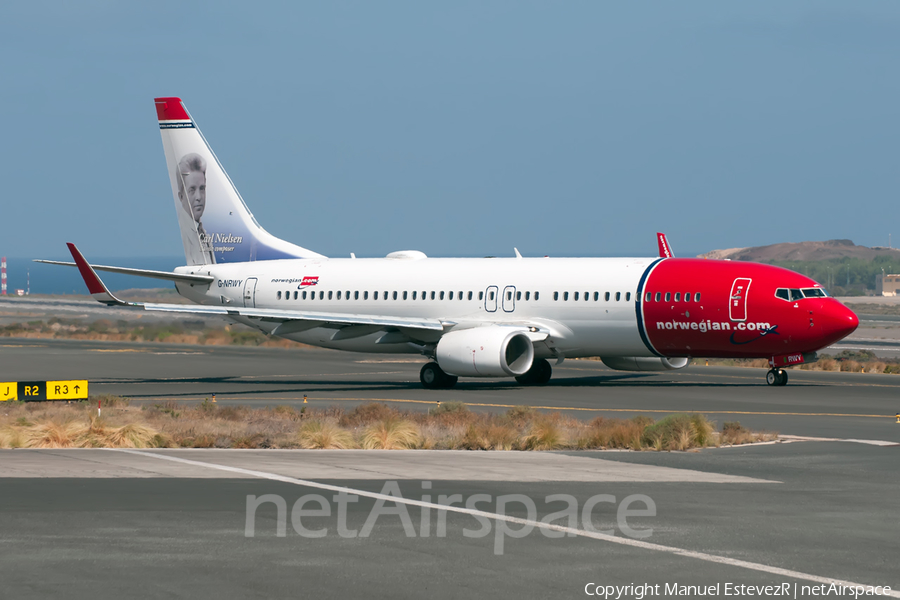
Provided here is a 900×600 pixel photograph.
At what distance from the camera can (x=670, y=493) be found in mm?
16297

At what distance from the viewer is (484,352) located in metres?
37.2

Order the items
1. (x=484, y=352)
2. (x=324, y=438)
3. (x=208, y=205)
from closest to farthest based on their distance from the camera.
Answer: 1. (x=324, y=438)
2. (x=484, y=352)
3. (x=208, y=205)

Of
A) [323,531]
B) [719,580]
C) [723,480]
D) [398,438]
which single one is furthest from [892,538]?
[398,438]

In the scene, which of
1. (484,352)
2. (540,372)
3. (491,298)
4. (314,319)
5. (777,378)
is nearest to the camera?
(484,352)

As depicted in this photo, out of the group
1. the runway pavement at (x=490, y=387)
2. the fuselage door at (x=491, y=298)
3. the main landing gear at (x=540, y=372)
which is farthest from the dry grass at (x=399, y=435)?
the main landing gear at (x=540, y=372)

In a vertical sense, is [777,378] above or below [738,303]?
below

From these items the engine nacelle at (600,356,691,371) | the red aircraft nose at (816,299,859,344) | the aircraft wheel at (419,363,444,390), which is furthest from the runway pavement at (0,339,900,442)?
the red aircraft nose at (816,299,859,344)

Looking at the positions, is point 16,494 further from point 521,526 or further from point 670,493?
point 670,493

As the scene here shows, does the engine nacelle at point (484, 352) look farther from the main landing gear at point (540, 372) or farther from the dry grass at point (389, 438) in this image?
the dry grass at point (389, 438)

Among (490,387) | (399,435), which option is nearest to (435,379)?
(490,387)

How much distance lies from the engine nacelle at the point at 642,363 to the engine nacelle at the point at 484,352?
3.90m

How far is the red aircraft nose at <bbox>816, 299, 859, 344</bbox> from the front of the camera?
35.8 m

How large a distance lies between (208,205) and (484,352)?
1535 centimetres

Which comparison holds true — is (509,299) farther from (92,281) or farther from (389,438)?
(389,438)
